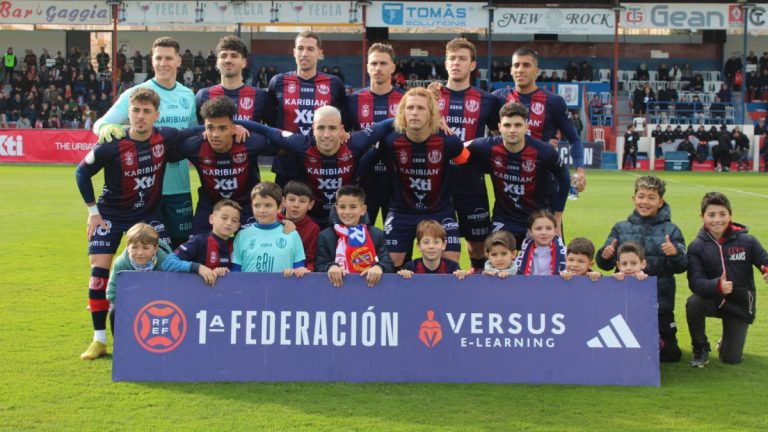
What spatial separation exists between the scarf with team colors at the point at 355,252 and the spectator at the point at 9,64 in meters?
36.3

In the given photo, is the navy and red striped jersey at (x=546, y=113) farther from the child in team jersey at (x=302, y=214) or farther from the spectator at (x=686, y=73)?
the spectator at (x=686, y=73)

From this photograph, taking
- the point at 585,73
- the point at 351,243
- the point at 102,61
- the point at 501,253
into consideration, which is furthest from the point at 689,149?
the point at 351,243

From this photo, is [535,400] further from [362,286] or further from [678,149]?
[678,149]

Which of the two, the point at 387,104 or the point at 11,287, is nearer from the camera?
the point at 387,104

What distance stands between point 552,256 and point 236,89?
288cm

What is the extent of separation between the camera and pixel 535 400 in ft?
18.5

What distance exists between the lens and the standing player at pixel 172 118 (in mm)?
7434

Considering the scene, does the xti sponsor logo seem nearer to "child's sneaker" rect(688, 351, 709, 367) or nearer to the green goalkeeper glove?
the green goalkeeper glove

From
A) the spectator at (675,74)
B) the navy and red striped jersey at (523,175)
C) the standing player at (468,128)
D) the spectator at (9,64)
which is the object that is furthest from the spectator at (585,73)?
the navy and red striped jersey at (523,175)

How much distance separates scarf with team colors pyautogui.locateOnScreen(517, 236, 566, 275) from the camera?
662cm

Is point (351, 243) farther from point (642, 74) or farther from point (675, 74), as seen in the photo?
point (675, 74)

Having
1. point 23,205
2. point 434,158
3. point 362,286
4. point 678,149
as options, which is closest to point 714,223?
point 434,158

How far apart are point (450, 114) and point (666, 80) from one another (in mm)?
35082

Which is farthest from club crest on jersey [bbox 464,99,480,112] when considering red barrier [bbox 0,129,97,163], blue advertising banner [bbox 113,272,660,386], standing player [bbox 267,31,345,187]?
red barrier [bbox 0,129,97,163]
